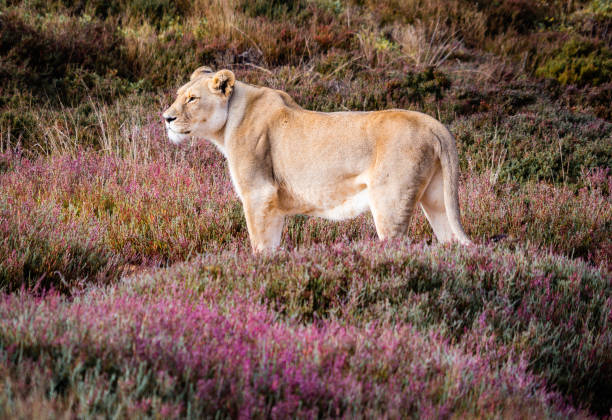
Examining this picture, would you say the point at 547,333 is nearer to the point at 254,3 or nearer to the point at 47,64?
the point at 47,64

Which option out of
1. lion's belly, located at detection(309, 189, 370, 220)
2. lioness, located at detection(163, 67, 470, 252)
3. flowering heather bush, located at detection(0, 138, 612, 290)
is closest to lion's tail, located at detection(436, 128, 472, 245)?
lioness, located at detection(163, 67, 470, 252)

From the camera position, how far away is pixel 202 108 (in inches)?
191

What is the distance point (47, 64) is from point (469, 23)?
10234 millimetres

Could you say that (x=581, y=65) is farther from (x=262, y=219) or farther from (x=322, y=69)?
(x=262, y=219)

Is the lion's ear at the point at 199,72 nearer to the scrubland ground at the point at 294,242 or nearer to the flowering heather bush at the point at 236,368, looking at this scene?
the scrubland ground at the point at 294,242

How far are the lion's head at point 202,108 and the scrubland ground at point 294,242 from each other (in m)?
1.05

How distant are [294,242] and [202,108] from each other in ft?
5.94

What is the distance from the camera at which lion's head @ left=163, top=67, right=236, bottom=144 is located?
4.84 metres

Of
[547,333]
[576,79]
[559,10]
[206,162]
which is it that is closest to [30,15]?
[206,162]

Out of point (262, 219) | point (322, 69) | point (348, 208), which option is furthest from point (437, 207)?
point (322, 69)

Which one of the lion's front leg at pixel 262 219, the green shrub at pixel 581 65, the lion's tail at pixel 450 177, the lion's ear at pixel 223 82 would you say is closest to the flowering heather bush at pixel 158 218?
the lion's front leg at pixel 262 219

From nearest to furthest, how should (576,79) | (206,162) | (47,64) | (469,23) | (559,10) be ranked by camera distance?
(206,162), (47,64), (576,79), (469,23), (559,10)

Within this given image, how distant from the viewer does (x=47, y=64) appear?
10453 millimetres

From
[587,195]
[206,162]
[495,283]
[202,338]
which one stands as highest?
[202,338]
